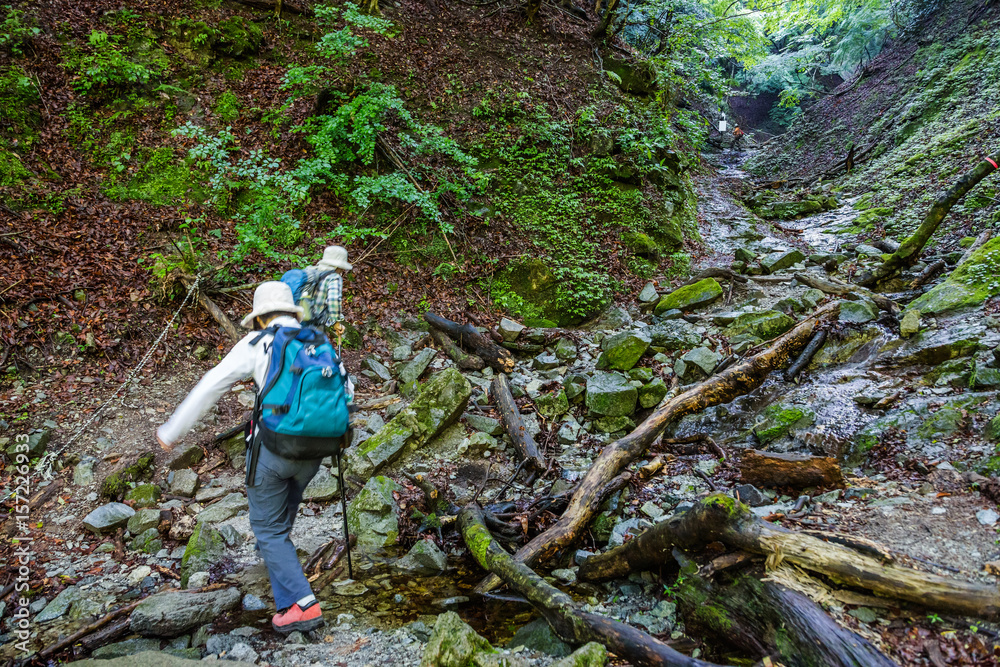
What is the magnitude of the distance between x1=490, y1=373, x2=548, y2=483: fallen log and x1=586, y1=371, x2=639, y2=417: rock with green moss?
3.04 ft

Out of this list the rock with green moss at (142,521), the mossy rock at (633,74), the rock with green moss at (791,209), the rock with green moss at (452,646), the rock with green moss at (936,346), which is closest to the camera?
the rock with green moss at (452,646)

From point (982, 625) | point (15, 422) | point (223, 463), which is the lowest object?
point (982, 625)

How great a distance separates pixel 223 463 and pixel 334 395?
285cm

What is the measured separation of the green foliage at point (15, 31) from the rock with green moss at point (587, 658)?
37.3 ft

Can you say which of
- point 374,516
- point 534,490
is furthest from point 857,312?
point 374,516

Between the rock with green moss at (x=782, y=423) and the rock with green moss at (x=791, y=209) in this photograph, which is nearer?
the rock with green moss at (x=782, y=423)

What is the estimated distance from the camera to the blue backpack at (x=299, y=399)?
2.95 metres

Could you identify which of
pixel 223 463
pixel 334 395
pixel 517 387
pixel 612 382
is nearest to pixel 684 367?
pixel 612 382

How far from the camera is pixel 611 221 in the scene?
10023 millimetres

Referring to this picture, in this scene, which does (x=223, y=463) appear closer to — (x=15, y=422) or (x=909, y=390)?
(x=15, y=422)

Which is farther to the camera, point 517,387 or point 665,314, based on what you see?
point 665,314

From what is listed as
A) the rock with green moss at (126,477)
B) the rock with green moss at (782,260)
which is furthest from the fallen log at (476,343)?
the rock with green moss at (782,260)

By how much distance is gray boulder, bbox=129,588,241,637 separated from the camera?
9.68 ft

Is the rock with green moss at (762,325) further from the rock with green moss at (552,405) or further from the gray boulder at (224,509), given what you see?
the gray boulder at (224,509)
